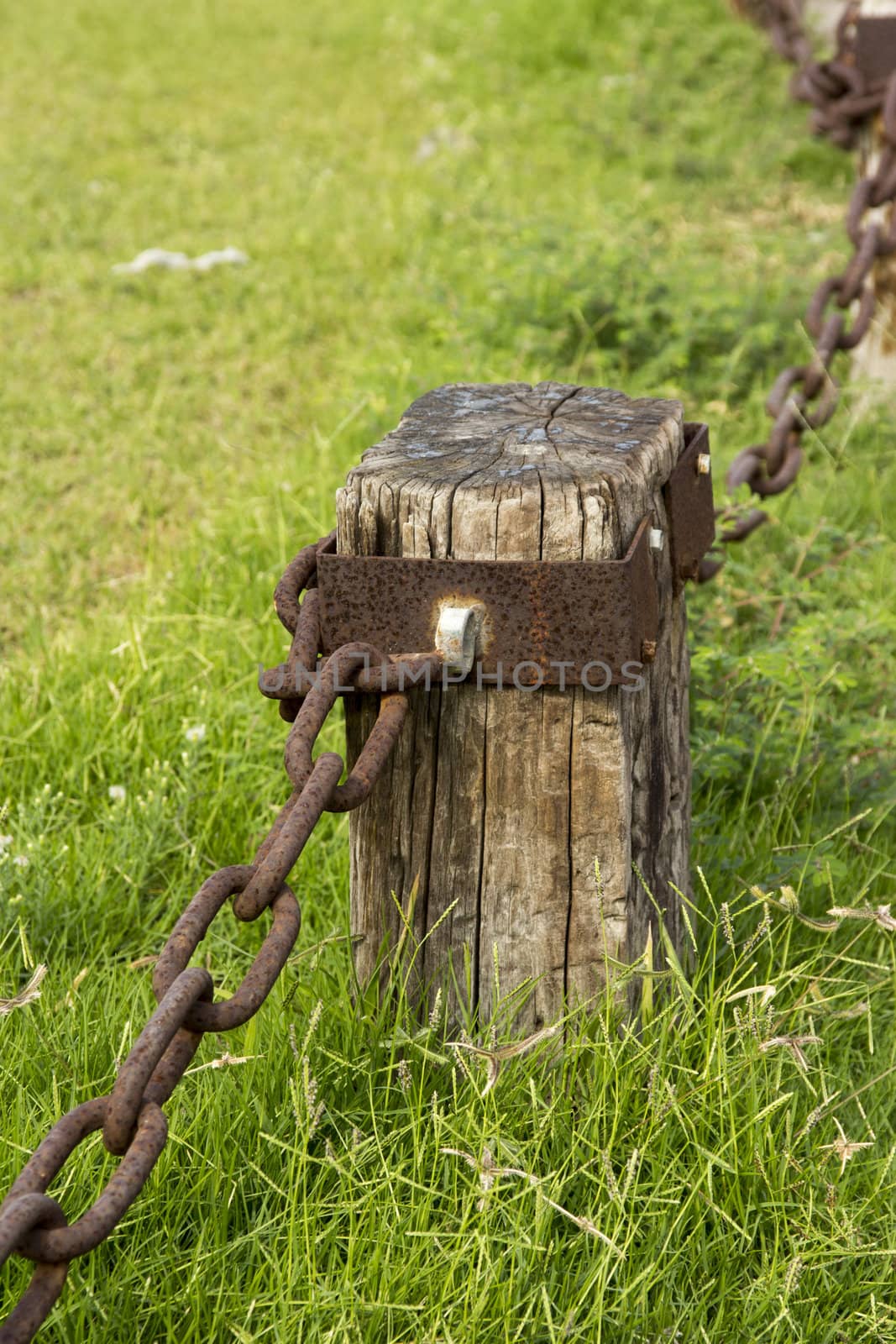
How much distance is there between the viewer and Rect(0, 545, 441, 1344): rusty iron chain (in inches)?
43.6

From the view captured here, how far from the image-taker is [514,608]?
1.63 meters

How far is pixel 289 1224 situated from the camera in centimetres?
154

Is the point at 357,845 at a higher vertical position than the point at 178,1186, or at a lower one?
higher

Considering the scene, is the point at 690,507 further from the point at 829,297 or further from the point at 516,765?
the point at 829,297

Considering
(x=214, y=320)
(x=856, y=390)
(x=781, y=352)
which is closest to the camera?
(x=856, y=390)

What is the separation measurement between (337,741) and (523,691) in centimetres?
127

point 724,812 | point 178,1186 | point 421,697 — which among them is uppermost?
point 421,697

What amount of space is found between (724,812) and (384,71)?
7832 mm

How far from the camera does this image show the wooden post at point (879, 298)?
159 inches

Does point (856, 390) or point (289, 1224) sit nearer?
point (289, 1224)

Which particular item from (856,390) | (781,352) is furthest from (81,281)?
(856,390)

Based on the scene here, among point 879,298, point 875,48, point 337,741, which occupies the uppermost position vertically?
point 875,48

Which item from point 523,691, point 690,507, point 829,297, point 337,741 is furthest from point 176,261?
point 523,691

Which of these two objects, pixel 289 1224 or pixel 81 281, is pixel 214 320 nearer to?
pixel 81 281
